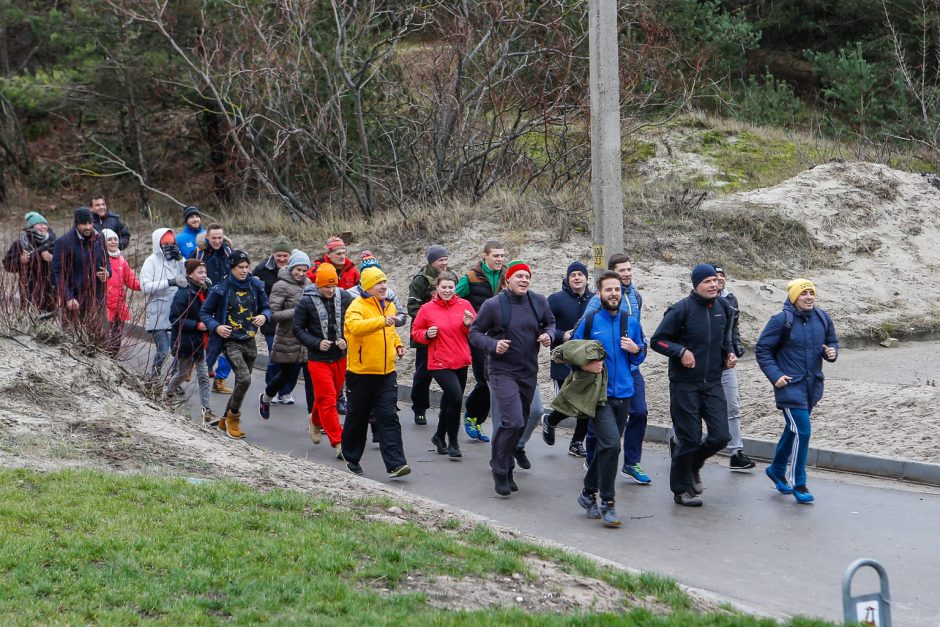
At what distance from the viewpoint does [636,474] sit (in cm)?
1002

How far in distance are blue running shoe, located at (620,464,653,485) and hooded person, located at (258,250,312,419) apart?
Result: 161 inches

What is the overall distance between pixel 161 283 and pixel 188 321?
1115 millimetres

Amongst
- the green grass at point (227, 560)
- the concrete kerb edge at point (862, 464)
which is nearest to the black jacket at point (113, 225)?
the green grass at point (227, 560)

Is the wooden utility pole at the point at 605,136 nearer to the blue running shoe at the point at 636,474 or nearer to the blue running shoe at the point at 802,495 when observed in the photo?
the blue running shoe at the point at 636,474

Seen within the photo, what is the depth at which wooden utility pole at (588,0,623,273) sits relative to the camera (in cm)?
1206

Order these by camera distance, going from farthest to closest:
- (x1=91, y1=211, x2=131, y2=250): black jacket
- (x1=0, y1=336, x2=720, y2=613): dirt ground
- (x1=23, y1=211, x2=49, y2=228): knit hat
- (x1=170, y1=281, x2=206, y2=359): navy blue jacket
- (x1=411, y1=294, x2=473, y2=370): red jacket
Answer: (x1=91, y1=211, x2=131, y2=250): black jacket
(x1=23, y1=211, x2=49, y2=228): knit hat
(x1=170, y1=281, x2=206, y2=359): navy blue jacket
(x1=411, y1=294, x2=473, y2=370): red jacket
(x1=0, y1=336, x2=720, y2=613): dirt ground

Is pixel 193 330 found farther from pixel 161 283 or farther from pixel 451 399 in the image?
pixel 451 399

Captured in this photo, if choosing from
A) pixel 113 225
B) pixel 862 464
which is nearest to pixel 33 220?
pixel 113 225

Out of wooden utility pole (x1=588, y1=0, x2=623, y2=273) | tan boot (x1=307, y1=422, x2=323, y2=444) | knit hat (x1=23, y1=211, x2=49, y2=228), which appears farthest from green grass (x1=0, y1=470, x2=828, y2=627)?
knit hat (x1=23, y1=211, x2=49, y2=228)

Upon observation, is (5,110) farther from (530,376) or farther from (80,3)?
(530,376)

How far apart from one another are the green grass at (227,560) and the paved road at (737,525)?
3.24 feet

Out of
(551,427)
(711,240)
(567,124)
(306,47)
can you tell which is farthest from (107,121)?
(551,427)

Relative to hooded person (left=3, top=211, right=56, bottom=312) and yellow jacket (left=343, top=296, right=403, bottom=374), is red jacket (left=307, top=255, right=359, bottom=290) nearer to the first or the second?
hooded person (left=3, top=211, right=56, bottom=312)

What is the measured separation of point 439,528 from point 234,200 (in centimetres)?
2147
